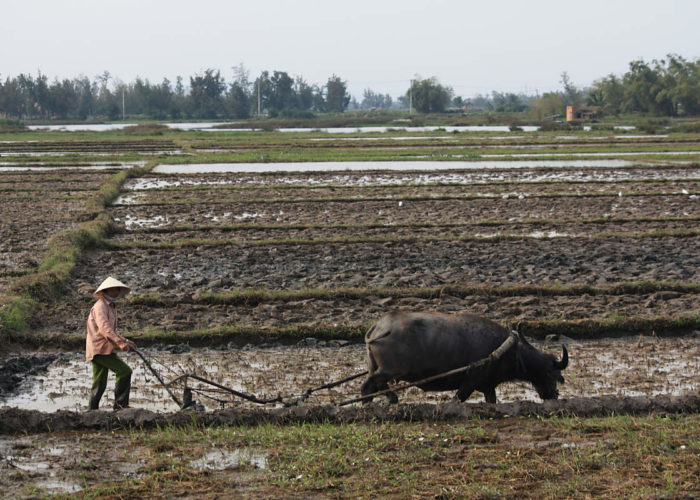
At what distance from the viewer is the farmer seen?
5.92 m

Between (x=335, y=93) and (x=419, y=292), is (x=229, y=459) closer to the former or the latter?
(x=419, y=292)

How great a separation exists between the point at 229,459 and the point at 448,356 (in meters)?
1.98

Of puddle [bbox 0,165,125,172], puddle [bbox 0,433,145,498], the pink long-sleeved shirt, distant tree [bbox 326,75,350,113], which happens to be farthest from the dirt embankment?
distant tree [bbox 326,75,350,113]

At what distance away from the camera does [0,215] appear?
1627 cm

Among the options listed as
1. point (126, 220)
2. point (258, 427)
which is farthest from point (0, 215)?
point (258, 427)

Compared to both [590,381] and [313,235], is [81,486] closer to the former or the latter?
[590,381]

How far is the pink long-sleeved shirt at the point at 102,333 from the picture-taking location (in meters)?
5.88

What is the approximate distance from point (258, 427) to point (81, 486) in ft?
4.35

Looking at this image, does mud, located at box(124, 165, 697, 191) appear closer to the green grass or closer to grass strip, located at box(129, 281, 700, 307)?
grass strip, located at box(129, 281, 700, 307)

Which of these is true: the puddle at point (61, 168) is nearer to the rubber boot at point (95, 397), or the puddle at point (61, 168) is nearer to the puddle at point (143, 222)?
the puddle at point (143, 222)

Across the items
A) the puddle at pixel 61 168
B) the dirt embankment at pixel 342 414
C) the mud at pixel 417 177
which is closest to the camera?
the dirt embankment at pixel 342 414

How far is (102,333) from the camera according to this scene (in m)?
5.93

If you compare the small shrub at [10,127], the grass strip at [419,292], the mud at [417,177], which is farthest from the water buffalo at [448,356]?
the small shrub at [10,127]

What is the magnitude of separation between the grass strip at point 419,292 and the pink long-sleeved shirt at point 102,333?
313 cm
